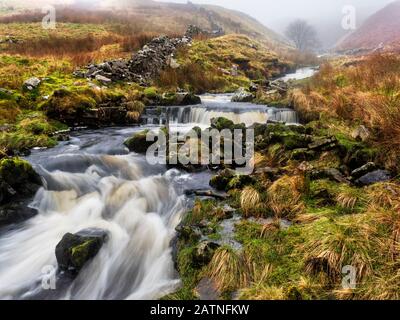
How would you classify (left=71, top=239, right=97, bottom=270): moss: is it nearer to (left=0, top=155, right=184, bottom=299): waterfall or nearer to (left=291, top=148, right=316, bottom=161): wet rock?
(left=0, top=155, right=184, bottom=299): waterfall

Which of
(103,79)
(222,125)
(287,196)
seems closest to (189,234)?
(287,196)

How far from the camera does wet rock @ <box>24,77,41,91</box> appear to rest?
16797 mm

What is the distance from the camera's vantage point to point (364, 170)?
336 inches

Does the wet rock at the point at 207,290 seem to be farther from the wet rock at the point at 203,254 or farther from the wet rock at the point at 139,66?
the wet rock at the point at 139,66

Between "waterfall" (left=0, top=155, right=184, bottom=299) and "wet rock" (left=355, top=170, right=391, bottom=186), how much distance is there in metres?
4.19

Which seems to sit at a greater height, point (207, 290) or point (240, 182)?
point (240, 182)

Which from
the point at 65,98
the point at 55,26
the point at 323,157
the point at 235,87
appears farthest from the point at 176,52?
the point at 323,157

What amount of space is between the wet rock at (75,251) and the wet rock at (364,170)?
5.97 metres

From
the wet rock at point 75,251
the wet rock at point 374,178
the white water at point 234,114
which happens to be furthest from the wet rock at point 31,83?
the wet rock at point 374,178

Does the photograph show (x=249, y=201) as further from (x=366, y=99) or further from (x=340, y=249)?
(x=366, y=99)

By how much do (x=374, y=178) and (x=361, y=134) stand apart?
2.22 metres

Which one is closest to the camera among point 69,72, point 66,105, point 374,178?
point 374,178

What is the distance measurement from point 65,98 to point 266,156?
31.6ft
